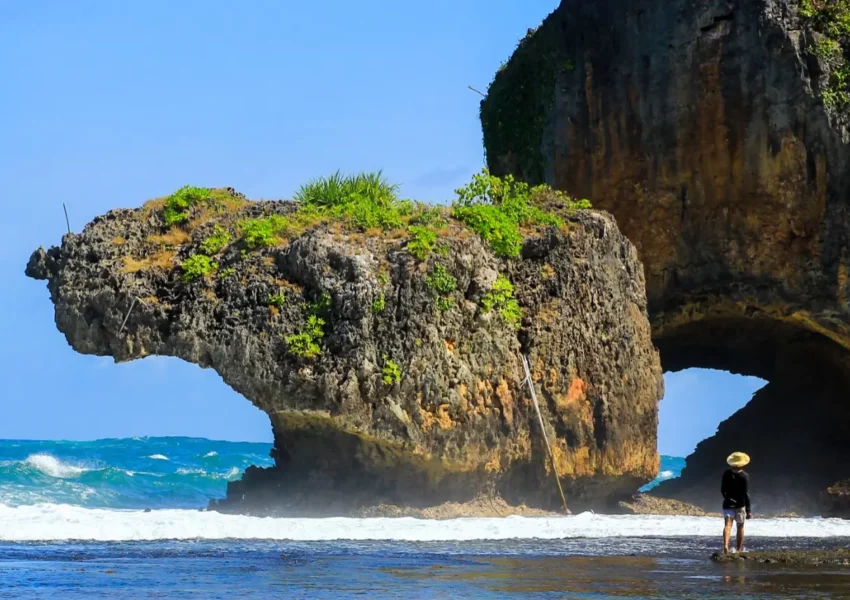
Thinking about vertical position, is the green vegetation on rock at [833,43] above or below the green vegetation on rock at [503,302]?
above

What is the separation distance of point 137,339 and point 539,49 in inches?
471

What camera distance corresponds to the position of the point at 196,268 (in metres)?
18.8

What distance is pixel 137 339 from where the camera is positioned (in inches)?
730

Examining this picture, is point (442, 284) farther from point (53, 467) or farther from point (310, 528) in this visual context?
point (53, 467)

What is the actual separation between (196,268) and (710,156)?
1070 centimetres

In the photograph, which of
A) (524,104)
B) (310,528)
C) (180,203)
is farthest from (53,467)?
(310,528)

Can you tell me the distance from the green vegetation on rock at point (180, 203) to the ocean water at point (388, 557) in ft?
15.6

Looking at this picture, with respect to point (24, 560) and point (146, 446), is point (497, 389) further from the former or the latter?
point (146, 446)

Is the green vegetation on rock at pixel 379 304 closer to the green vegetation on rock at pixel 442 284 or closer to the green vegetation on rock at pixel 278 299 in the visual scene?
the green vegetation on rock at pixel 442 284

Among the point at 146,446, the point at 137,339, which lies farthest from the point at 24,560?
the point at 146,446

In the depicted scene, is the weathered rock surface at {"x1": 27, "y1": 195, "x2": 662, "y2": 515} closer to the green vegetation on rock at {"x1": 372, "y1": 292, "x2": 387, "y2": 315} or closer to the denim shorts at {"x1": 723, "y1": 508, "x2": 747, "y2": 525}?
the green vegetation on rock at {"x1": 372, "y1": 292, "x2": 387, "y2": 315}

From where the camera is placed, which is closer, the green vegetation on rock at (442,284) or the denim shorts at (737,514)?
the denim shorts at (737,514)

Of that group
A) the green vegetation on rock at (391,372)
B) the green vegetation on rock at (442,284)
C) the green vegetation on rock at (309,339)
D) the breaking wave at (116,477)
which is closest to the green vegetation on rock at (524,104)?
the green vegetation on rock at (442,284)

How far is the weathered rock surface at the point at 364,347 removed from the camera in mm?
18219
